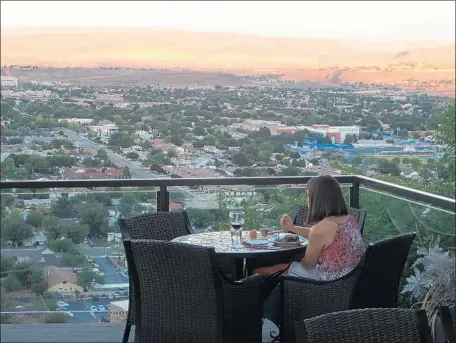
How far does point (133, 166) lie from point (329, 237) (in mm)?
4410

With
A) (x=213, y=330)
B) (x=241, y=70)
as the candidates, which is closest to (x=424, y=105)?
(x=241, y=70)

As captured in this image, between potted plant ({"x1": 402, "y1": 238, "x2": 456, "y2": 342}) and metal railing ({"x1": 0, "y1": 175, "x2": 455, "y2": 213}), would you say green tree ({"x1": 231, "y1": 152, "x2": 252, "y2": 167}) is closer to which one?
metal railing ({"x1": 0, "y1": 175, "x2": 455, "y2": 213})

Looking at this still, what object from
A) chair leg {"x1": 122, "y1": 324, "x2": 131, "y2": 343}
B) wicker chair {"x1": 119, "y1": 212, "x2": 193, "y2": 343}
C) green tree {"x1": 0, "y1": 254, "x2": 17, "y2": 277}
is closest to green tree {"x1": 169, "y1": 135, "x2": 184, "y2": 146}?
green tree {"x1": 0, "y1": 254, "x2": 17, "y2": 277}

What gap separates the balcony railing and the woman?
3.87 ft

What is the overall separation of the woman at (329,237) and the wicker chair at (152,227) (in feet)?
3.93

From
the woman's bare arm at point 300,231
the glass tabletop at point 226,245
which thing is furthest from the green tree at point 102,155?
the woman's bare arm at point 300,231

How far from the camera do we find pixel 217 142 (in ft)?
33.5

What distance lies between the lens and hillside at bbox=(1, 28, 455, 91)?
Result: 10.9 metres

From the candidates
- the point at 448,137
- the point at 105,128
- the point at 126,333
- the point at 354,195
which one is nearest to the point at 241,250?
the point at 126,333

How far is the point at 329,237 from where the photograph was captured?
4621mm

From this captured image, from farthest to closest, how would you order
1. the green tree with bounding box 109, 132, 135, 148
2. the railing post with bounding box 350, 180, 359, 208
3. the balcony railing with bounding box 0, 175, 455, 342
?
the green tree with bounding box 109, 132, 135, 148, the railing post with bounding box 350, 180, 359, 208, the balcony railing with bounding box 0, 175, 455, 342

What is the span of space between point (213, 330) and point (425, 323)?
2011mm

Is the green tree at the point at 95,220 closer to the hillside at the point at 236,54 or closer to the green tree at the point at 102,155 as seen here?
the green tree at the point at 102,155

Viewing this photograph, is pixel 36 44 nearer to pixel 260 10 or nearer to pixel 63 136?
pixel 63 136
